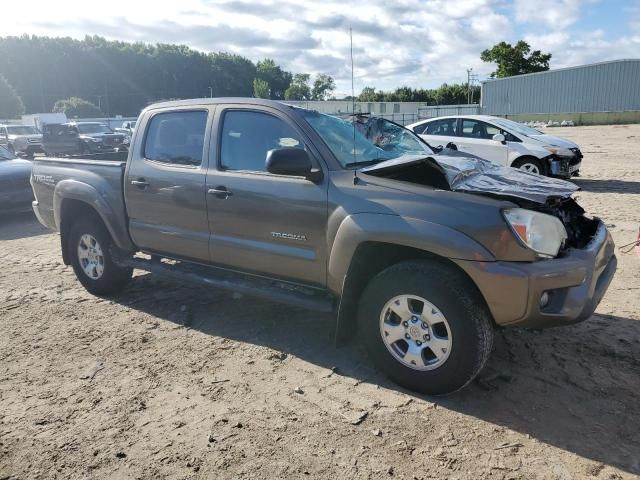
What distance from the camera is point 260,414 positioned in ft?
10.4

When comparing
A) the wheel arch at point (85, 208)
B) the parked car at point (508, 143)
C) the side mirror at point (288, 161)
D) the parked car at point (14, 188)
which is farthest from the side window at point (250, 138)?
the parked car at point (14, 188)

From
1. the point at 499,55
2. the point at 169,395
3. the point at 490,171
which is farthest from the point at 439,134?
the point at 499,55

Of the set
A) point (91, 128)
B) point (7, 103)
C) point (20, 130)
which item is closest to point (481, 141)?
point (91, 128)

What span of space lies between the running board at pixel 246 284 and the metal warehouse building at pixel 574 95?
4459 cm

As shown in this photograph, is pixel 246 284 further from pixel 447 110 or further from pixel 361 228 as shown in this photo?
pixel 447 110

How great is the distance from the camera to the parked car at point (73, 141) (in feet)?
69.7

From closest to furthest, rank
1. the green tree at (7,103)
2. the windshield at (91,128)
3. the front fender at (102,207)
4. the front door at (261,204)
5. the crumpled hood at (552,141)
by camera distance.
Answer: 1. the front door at (261,204)
2. the front fender at (102,207)
3. the crumpled hood at (552,141)
4. the windshield at (91,128)
5. the green tree at (7,103)

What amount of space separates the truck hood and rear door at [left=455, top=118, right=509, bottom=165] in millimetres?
7349

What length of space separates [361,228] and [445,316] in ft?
2.46

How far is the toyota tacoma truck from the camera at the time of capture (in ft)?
9.71

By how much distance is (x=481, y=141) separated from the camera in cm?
1084

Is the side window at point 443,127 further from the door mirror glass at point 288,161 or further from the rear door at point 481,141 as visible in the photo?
the door mirror glass at point 288,161

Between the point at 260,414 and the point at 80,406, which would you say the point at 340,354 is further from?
the point at 80,406

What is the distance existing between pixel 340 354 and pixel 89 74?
103457 millimetres
